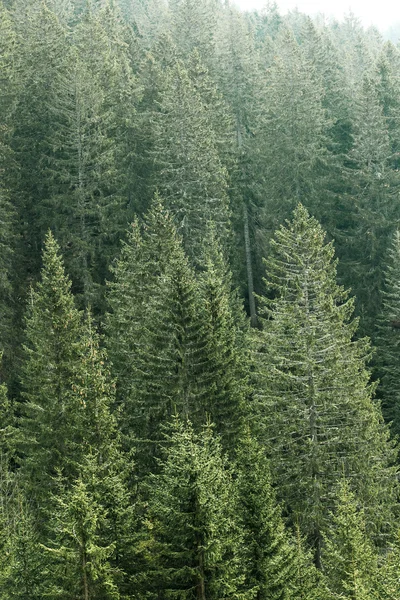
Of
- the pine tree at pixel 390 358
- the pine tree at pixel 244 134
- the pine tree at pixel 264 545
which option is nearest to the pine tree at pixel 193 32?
the pine tree at pixel 244 134

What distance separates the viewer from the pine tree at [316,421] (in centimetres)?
2188

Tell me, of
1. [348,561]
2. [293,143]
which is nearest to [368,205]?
[293,143]

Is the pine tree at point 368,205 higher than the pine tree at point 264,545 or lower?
higher

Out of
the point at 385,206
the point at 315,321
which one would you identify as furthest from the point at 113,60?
the point at 315,321

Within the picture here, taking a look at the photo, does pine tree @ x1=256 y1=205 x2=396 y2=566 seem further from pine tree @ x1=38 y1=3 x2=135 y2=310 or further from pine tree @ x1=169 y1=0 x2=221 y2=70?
pine tree @ x1=169 y1=0 x2=221 y2=70

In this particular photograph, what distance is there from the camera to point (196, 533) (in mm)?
16312

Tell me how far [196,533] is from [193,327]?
9.37 m

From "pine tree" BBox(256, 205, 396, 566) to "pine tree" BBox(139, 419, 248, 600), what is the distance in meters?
5.39

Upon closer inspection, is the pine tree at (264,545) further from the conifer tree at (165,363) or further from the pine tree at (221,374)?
the conifer tree at (165,363)

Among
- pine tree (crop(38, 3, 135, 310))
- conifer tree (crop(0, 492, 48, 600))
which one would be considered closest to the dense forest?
conifer tree (crop(0, 492, 48, 600))

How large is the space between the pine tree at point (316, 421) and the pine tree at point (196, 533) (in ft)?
17.7

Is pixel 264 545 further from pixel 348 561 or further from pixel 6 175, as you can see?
pixel 6 175

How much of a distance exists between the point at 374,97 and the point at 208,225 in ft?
53.3

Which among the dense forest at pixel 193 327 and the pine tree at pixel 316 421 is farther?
the pine tree at pixel 316 421
